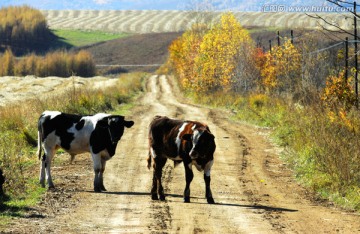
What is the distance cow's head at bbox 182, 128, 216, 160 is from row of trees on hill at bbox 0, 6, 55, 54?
413ft

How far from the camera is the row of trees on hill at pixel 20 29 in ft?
455

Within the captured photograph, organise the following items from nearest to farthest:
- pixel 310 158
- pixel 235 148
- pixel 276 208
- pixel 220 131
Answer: pixel 276 208
pixel 310 158
pixel 235 148
pixel 220 131

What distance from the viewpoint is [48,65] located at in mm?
97875

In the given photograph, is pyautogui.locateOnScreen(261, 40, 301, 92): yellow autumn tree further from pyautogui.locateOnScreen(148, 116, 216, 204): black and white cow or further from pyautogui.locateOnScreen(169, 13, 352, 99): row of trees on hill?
pyautogui.locateOnScreen(148, 116, 216, 204): black and white cow

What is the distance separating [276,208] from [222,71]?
1797 inches

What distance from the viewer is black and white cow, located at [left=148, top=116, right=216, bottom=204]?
1469 cm

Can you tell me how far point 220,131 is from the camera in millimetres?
30359

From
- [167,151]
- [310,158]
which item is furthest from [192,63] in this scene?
[167,151]

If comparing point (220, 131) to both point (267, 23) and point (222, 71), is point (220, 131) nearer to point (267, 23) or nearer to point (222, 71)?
point (222, 71)

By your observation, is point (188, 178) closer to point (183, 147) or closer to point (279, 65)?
point (183, 147)

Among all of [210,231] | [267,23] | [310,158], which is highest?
[210,231]

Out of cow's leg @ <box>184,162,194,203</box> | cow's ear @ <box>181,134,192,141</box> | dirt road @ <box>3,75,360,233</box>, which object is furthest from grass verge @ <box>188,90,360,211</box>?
cow's ear @ <box>181,134,192,141</box>

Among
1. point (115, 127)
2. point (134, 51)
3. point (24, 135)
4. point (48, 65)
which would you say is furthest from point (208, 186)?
point (134, 51)

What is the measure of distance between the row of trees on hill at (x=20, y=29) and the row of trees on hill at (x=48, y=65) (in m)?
37.3
